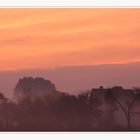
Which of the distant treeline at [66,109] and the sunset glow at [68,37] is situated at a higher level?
the sunset glow at [68,37]

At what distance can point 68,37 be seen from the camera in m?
2.09

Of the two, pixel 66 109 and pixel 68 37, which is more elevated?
pixel 68 37

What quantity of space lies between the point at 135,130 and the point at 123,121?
0.10 m

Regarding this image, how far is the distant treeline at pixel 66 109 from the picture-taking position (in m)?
2.07

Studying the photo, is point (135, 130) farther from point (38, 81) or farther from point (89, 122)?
point (38, 81)

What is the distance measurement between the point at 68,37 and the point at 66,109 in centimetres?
45

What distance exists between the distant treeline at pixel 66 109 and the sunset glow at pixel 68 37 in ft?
0.55

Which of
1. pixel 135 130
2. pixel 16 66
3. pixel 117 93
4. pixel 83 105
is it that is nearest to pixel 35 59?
pixel 16 66

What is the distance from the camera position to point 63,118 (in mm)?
2082

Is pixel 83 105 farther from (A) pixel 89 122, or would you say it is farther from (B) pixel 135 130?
(B) pixel 135 130

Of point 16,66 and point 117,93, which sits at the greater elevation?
point 16,66

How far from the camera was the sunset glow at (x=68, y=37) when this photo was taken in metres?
2.09
